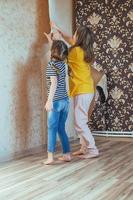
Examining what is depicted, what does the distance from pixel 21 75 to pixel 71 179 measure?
1347 millimetres

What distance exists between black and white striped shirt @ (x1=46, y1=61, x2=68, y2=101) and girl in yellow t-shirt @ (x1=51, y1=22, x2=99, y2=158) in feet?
0.62

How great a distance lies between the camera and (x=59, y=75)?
3.32 meters

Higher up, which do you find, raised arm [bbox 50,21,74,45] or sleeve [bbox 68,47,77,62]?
raised arm [bbox 50,21,74,45]

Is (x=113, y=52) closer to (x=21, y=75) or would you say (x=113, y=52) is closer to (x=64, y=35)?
(x=64, y=35)

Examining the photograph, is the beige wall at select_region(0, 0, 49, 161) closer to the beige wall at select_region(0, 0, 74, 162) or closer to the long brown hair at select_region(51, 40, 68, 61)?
the beige wall at select_region(0, 0, 74, 162)

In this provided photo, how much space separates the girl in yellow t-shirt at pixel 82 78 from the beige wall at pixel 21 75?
18.8 inches

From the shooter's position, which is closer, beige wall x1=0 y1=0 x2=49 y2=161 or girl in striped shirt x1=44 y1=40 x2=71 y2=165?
girl in striped shirt x1=44 y1=40 x2=71 y2=165

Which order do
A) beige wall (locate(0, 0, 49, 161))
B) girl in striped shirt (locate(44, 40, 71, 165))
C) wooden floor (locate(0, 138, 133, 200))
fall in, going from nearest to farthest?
wooden floor (locate(0, 138, 133, 200))
girl in striped shirt (locate(44, 40, 71, 165))
beige wall (locate(0, 0, 49, 161))

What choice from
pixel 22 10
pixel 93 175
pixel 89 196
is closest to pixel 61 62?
pixel 22 10

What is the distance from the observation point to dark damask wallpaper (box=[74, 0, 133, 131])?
4.54 metres

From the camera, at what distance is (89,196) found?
2.39 m

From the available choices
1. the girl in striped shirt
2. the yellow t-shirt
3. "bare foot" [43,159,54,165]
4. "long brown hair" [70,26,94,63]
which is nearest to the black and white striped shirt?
the girl in striped shirt

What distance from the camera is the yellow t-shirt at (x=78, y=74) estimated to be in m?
3.54

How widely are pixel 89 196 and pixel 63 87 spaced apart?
4.16 ft
